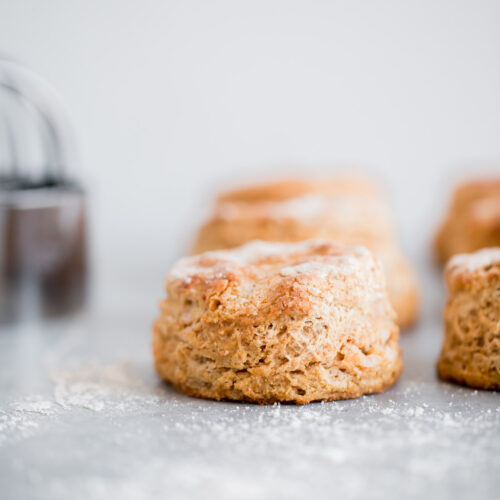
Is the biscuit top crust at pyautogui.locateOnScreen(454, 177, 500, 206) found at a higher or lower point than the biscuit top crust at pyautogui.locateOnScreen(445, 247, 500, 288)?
higher

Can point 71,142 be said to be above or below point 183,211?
above

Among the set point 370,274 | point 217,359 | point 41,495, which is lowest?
point 41,495

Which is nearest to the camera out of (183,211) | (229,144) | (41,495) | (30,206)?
(41,495)

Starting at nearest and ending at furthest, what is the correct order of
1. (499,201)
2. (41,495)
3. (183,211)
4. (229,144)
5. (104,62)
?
1. (41,495)
2. (499,201)
3. (183,211)
4. (104,62)
5. (229,144)

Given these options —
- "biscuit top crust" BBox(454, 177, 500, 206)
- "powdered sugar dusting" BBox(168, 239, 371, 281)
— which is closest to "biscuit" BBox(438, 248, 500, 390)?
"powdered sugar dusting" BBox(168, 239, 371, 281)

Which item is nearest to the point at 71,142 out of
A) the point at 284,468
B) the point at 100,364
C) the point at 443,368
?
the point at 100,364

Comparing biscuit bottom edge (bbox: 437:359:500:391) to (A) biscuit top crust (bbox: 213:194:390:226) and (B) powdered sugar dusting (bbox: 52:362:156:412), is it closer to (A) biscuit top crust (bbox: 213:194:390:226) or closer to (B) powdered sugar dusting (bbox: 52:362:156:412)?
(B) powdered sugar dusting (bbox: 52:362:156:412)

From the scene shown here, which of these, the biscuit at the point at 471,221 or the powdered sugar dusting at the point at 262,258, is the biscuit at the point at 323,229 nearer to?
the biscuit at the point at 471,221

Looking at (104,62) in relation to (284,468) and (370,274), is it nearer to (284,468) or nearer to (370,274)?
(370,274)
